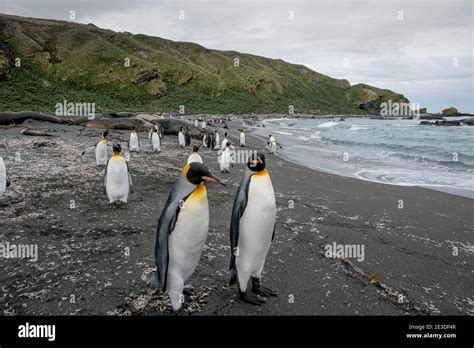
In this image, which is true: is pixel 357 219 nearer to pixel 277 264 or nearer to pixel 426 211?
pixel 426 211

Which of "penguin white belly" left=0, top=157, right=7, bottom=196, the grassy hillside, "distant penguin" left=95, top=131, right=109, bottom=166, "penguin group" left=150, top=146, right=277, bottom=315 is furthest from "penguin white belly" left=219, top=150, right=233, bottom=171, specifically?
the grassy hillside

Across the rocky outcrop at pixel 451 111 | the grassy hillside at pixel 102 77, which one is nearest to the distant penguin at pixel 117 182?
the grassy hillside at pixel 102 77

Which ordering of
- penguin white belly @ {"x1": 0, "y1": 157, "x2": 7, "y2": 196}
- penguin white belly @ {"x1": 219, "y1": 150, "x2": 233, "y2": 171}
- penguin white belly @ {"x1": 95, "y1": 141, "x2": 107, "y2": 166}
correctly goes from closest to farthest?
penguin white belly @ {"x1": 0, "y1": 157, "x2": 7, "y2": 196} → penguin white belly @ {"x1": 95, "y1": 141, "x2": 107, "y2": 166} → penguin white belly @ {"x1": 219, "y1": 150, "x2": 233, "y2": 171}

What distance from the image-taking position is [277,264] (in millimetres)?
4664

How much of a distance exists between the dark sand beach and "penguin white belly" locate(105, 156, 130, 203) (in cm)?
33

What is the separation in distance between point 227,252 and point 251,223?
1.43 m

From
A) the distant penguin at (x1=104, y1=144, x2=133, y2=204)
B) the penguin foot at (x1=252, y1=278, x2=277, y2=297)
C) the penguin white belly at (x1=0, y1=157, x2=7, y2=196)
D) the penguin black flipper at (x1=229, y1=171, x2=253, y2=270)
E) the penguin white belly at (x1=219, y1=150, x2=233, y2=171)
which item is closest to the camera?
the penguin black flipper at (x1=229, y1=171, x2=253, y2=270)

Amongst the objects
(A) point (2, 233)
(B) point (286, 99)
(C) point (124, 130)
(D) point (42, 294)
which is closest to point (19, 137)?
(C) point (124, 130)

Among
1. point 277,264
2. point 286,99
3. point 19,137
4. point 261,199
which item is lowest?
point 277,264

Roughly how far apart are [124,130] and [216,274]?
65.2 ft

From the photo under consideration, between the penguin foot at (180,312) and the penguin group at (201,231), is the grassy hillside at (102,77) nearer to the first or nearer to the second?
the penguin group at (201,231)

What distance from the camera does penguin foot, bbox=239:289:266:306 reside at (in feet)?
11.7

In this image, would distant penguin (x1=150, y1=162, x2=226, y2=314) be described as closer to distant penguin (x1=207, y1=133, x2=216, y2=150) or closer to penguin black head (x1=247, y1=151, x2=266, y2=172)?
penguin black head (x1=247, y1=151, x2=266, y2=172)

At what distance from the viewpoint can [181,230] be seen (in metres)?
3.15
